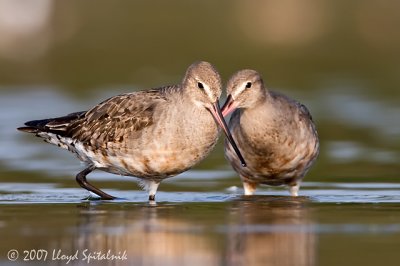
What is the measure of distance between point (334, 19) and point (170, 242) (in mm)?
25827

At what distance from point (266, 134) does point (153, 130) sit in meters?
1.37

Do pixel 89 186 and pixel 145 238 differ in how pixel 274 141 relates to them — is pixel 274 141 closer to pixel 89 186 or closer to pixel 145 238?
pixel 89 186

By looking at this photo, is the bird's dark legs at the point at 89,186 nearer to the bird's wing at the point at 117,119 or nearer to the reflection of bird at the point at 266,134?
the bird's wing at the point at 117,119

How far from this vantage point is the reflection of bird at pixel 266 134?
13656mm

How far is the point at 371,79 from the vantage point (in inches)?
1107

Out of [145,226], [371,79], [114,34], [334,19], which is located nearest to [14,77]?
[114,34]

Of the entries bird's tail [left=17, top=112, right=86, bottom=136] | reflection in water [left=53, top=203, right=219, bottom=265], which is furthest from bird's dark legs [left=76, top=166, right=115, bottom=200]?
reflection in water [left=53, top=203, right=219, bottom=265]

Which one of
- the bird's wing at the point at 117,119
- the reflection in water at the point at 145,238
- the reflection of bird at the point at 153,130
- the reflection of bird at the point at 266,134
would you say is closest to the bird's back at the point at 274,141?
the reflection of bird at the point at 266,134

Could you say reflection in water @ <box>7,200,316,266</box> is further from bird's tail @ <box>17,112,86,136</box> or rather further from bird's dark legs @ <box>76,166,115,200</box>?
bird's tail @ <box>17,112,86,136</box>

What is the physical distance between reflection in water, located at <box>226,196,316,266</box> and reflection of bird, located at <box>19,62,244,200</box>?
83 cm

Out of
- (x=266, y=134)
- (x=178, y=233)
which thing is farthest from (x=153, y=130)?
(x=178, y=233)

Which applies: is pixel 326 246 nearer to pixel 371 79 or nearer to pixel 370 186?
pixel 370 186

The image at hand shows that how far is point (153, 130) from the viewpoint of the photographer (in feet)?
43.0

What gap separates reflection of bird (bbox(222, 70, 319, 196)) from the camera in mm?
13656
